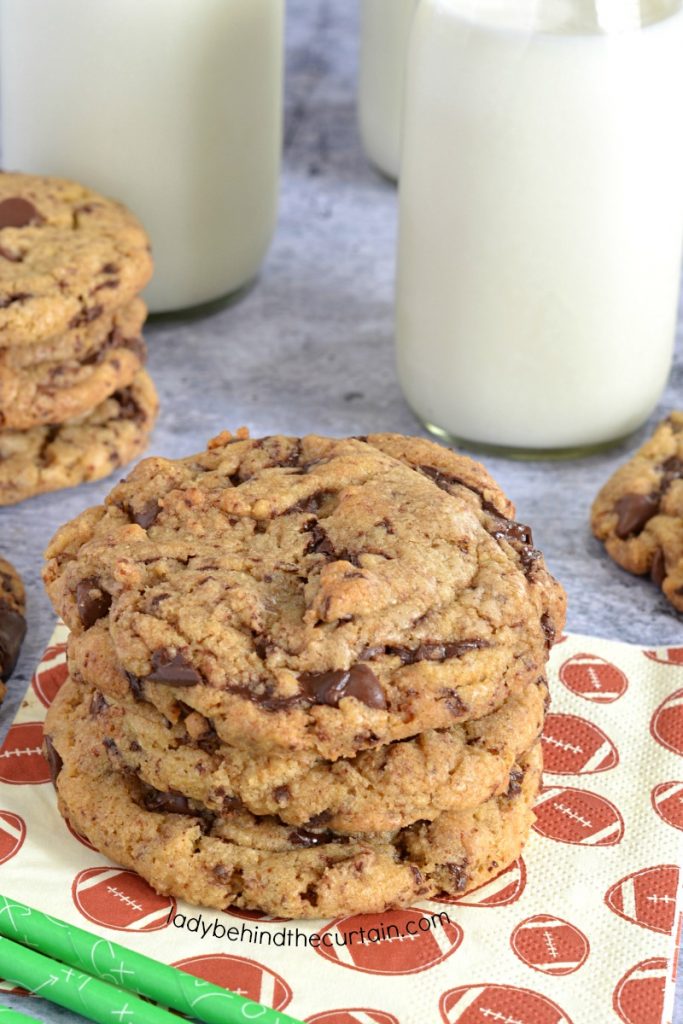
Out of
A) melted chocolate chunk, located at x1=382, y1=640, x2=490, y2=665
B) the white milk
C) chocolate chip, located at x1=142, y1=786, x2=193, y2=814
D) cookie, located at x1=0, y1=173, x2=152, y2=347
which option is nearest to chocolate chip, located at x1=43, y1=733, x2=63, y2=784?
chocolate chip, located at x1=142, y1=786, x2=193, y2=814

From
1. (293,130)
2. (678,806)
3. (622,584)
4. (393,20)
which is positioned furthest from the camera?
(293,130)

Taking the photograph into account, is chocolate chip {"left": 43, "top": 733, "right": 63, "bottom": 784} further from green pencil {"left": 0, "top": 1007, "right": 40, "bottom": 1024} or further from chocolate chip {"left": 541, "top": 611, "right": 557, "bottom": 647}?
chocolate chip {"left": 541, "top": 611, "right": 557, "bottom": 647}

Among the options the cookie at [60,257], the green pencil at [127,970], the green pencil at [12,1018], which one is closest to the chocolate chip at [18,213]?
the cookie at [60,257]

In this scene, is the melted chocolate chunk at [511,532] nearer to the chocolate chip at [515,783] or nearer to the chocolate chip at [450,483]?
the chocolate chip at [450,483]

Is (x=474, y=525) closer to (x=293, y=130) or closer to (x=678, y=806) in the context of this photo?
(x=678, y=806)

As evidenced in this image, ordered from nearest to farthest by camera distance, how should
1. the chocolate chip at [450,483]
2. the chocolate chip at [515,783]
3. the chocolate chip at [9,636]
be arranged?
the chocolate chip at [515,783] → the chocolate chip at [450,483] → the chocolate chip at [9,636]

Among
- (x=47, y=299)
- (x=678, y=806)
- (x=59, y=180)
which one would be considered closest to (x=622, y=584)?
(x=678, y=806)
